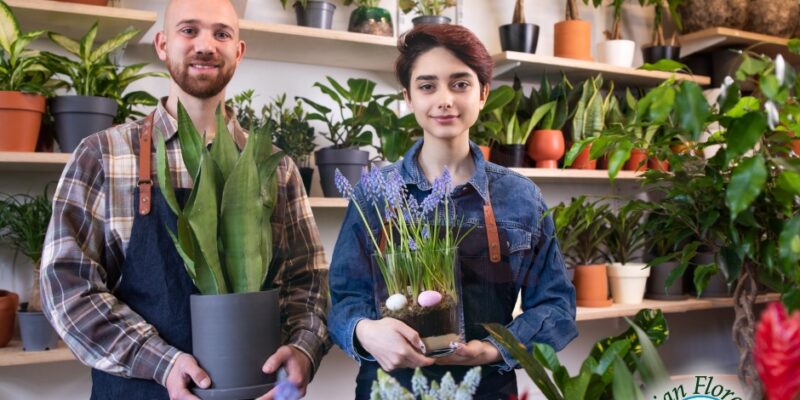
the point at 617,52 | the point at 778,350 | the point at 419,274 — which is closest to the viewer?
the point at 778,350

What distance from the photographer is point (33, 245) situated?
5.80 ft

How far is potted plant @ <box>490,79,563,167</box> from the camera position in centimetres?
243

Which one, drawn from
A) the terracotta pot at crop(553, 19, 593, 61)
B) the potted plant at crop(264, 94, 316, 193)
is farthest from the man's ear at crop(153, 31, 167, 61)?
the terracotta pot at crop(553, 19, 593, 61)

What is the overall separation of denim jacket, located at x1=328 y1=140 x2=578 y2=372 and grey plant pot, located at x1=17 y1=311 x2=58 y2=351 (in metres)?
0.90

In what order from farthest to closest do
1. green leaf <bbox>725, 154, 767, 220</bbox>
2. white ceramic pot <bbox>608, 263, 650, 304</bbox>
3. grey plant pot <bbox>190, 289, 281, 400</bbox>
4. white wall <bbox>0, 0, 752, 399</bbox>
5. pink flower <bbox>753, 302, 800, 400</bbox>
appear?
white ceramic pot <bbox>608, 263, 650, 304</bbox>, white wall <bbox>0, 0, 752, 399</bbox>, grey plant pot <bbox>190, 289, 281, 400</bbox>, green leaf <bbox>725, 154, 767, 220</bbox>, pink flower <bbox>753, 302, 800, 400</bbox>

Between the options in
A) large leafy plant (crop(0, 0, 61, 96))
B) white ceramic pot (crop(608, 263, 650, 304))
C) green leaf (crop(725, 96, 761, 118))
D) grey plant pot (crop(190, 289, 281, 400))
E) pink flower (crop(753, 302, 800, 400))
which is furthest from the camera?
white ceramic pot (crop(608, 263, 650, 304))

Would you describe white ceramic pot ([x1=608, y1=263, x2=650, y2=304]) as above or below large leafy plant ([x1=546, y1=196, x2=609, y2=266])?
below

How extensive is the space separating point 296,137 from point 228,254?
0.97 meters

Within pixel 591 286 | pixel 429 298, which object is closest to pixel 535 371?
pixel 429 298

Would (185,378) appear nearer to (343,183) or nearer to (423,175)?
(343,183)

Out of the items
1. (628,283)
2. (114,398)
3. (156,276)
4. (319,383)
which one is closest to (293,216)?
(156,276)

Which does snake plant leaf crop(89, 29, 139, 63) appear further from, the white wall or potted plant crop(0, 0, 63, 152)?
the white wall

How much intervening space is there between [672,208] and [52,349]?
1.51 m

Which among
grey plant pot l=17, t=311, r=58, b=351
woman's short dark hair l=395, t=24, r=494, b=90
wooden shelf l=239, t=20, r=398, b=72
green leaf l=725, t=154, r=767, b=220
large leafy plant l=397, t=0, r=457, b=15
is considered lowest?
grey plant pot l=17, t=311, r=58, b=351
